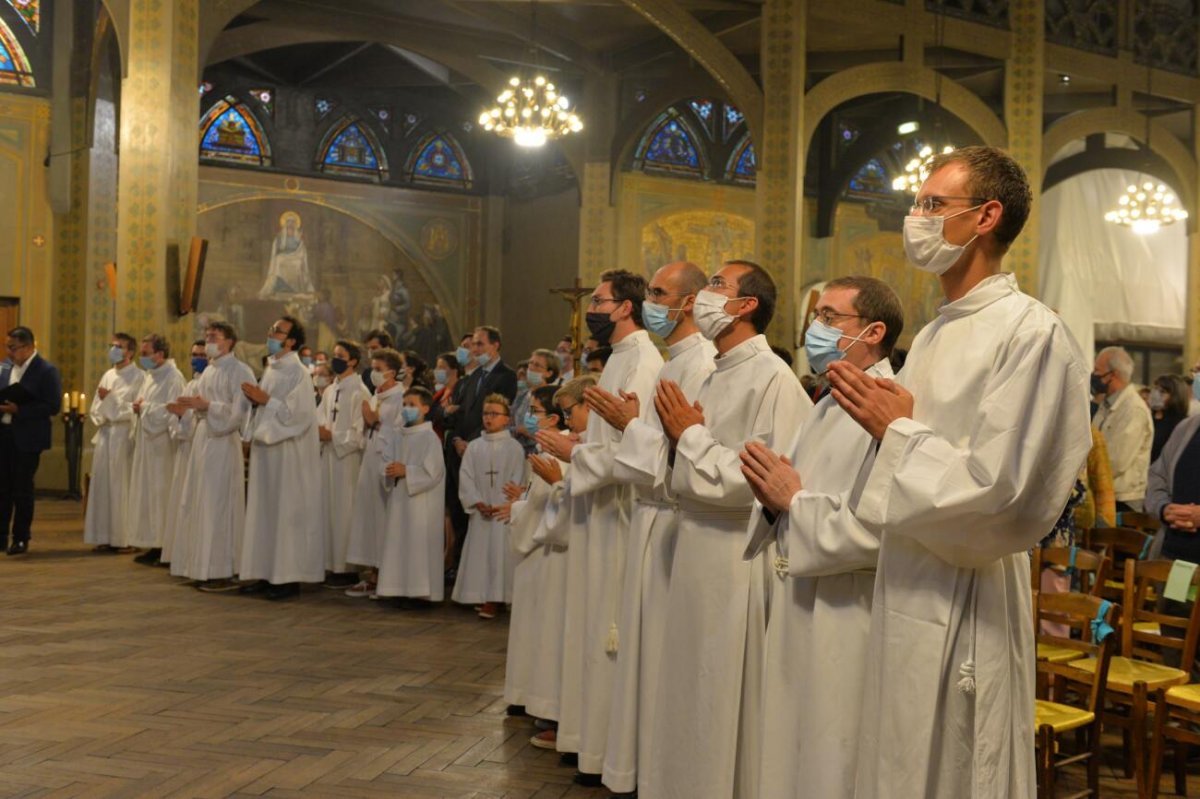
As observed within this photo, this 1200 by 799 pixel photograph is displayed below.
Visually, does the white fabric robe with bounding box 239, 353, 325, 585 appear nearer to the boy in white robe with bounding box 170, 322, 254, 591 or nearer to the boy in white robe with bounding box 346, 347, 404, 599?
the boy in white robe with bounding box 170, 322, 254, 591

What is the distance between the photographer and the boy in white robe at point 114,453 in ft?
37.6

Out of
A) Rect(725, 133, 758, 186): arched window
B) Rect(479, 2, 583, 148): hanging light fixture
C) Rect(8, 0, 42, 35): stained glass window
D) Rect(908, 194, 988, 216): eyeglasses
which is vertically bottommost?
Rect(908, 194, 988, 216): eyeglasses

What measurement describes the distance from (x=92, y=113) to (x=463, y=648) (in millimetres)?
11406

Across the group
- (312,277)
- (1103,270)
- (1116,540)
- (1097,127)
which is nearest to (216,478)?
(1116,540)

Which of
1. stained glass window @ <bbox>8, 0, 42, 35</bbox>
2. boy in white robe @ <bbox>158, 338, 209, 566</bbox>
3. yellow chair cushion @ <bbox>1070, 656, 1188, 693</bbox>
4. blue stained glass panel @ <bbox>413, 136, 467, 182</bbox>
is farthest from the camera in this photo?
blue stained glass panel @ <bbox>413, 136, 467, 182</bbox>

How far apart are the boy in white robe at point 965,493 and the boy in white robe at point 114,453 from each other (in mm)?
9920

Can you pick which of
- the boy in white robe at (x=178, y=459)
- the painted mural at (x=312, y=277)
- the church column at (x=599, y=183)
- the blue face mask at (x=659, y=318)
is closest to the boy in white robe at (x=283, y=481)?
the boy in white robe at (x=178, y=459)

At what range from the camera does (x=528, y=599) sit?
19.5ft

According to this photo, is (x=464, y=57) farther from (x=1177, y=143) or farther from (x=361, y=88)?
(x=1177, y=143)

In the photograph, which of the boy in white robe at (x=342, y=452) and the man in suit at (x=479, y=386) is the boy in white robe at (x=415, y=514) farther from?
the boy in white robe at (x=342, y=452)

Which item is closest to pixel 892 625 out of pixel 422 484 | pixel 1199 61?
pixel 422 484

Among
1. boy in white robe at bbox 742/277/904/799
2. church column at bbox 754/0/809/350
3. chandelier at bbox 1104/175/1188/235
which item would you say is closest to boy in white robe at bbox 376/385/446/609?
boy in white robe at bbox 742/277/904/799

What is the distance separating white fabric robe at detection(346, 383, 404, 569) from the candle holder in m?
7.20

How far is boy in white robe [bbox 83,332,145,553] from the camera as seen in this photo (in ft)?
37.6
